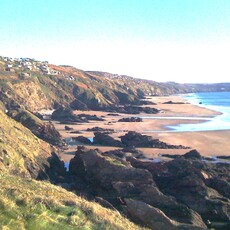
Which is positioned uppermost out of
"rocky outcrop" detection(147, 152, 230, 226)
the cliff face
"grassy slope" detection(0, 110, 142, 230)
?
"grassy slope" detection(0, 110, 142, 230)

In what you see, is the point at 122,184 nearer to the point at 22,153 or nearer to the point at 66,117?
the point at 22,153

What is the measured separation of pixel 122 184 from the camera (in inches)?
965

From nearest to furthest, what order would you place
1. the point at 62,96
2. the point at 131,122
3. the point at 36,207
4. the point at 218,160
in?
the point at 36,207, the point at 218,160, the point at 131,122, the point at 62,96

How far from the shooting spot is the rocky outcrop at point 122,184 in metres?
19.5

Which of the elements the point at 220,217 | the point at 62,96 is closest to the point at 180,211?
the point at 220,217

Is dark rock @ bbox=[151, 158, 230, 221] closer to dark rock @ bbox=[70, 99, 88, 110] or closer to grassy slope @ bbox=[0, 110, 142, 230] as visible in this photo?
grassy slope @ bbox=[0, 110, 142, 230]

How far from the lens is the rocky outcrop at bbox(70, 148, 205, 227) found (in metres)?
19.5

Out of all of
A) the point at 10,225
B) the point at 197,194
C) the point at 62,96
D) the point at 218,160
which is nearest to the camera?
the point at 10,225

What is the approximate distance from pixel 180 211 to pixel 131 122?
58.1 meters

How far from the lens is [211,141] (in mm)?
55062

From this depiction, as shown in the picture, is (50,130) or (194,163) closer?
(194,163)

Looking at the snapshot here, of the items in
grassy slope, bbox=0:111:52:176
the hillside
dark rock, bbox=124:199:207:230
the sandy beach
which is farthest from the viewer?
the hillside

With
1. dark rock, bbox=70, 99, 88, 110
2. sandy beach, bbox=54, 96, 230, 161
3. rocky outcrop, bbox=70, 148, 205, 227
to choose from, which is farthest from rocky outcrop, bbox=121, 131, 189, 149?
dark rock, bbox=70, 99, 88, 110

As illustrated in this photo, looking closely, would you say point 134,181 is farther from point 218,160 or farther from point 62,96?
point 62,96
